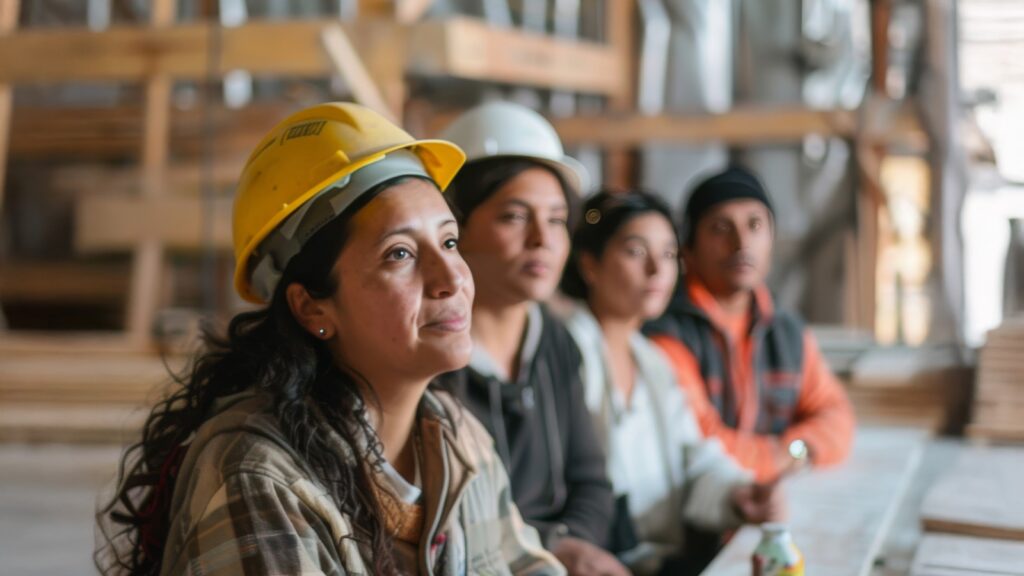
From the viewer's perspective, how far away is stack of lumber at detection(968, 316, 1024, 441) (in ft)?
14.0

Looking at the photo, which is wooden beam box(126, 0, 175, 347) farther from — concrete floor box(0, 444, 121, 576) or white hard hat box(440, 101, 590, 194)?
white hard hat box(440, 101, 590, 194)

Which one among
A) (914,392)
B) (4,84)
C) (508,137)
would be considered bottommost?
(914,392)

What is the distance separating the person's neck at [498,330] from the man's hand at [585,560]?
15.8 inches

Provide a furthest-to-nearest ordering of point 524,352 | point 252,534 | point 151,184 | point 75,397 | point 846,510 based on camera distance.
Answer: point 151,184 → point 75,397 → point 846,510 → point 524,352 → point 252,534

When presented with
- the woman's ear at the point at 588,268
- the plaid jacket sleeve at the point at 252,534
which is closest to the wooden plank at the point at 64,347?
the woman's ear at the point at 588,268

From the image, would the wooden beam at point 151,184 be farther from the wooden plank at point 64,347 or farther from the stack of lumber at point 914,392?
the stack of lumber at point 914,392

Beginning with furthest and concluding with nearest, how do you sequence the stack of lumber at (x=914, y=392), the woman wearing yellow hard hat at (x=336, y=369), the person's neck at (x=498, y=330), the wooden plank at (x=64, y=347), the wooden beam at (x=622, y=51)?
the wooden beam at (x=622, y=51)
the wooden plank at (x=64, y=347)
the stack of lumber at (x=914, y=392)
the person's neck at (x=498, y=330)
the woman wearing yellow hard hat at (x=336, y=369)

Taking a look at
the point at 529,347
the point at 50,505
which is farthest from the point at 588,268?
the point at 50,505

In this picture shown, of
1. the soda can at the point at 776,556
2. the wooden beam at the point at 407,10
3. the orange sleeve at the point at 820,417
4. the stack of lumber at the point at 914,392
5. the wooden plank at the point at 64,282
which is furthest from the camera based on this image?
the wooden plank at the point at 64,282

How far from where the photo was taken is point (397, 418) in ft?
6.63

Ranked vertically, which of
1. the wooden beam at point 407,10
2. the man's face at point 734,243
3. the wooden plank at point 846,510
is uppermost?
the wooden beam at point 407,10

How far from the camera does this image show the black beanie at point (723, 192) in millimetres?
3594

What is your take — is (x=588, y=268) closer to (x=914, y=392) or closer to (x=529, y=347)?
(x=529, y=347)

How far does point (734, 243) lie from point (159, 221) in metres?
3.72
